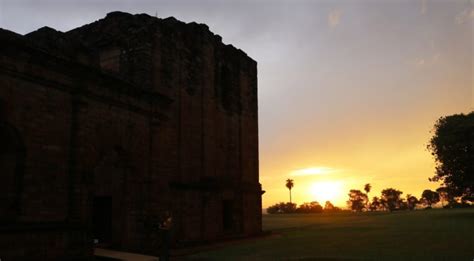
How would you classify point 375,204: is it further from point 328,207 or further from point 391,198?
point 328,207

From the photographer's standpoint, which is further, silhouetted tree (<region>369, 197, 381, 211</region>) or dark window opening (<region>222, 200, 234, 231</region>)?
silhouetted tree (<region>369, 197, 381, 211</region>)

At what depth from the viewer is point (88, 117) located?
1466cm

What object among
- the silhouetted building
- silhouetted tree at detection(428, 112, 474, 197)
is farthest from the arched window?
silhouetted tree at detection(428, 112, 474, 197)

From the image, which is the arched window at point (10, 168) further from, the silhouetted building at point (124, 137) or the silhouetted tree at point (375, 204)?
the silhouetted tree at point (375, 204)

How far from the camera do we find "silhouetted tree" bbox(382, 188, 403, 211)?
131m

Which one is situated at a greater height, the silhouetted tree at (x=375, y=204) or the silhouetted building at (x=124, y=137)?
the silhouetted building at (x=124, y=137)

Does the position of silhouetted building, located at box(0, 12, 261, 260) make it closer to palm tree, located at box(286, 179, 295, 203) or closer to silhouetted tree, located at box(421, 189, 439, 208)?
palm tree, located at box(286, 179, 295, 203)

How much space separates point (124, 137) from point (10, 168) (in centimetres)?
493

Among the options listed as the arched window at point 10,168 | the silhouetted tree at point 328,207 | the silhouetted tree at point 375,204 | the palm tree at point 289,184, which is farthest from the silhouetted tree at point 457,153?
the silhouetted tree at point 375,204

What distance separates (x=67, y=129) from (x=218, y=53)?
520 inches

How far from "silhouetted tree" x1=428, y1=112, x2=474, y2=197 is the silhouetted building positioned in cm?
1826

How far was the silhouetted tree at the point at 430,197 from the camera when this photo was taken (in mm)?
133500

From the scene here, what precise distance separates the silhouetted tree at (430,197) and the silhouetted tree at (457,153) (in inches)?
4144

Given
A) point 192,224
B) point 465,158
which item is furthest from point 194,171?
point 465,158
